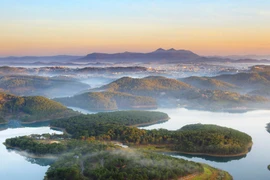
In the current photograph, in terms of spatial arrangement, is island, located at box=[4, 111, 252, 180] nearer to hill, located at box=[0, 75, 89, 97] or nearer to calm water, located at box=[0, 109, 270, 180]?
calm water, located at box=[0, 109, 270, 180]

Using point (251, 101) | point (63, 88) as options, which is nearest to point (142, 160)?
point (251, 101)

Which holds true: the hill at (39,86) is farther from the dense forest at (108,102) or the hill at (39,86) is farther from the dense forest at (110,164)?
the dense forest at (110,164)

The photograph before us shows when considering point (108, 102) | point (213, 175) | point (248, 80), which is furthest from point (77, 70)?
point (213, 175)

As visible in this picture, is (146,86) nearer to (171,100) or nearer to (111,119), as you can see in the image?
(171,100)

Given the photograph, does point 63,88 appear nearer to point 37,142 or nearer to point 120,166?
point 37,142

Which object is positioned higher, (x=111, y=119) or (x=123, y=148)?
(x=123, y=148)

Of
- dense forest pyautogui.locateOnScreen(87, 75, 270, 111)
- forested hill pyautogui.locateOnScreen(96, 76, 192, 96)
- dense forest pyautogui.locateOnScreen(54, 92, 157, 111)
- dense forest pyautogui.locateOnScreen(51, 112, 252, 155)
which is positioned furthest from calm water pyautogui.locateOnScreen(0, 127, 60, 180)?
forested hill pyautogui.locateOnScreen(96, 76, 192, 96)

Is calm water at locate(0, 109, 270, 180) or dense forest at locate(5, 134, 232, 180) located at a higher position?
dense forest at locate(5, 134, 232, 180)
